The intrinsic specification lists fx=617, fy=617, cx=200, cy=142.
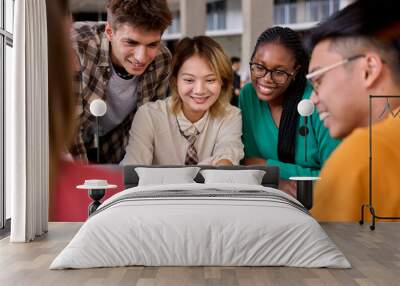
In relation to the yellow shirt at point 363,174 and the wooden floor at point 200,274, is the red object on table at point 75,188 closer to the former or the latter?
the wooden floor at point 200,274

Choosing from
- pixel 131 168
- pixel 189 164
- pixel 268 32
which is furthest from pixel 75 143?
pixel 268 32

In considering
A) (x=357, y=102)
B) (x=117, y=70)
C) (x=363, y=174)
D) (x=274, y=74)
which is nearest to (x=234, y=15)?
(x=274, y=74)

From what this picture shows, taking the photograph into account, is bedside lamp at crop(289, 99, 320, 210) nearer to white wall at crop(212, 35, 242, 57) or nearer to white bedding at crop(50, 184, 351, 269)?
white wall at crop(212, 35, 242, 57)

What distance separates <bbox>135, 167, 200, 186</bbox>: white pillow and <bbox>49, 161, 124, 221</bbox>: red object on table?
442 mm

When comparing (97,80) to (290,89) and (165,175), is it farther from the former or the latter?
(290,89)

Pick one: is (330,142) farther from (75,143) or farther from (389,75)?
(75,143)

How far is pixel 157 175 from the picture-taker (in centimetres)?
689

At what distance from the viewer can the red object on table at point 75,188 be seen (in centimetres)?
728

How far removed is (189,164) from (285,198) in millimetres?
2018

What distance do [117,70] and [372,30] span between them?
294cm

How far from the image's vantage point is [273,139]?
7227 mm

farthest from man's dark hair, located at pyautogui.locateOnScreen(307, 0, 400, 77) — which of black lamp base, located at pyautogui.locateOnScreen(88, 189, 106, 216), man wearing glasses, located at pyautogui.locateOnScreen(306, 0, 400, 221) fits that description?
black lamp base, located at pyautogui.locateOnScreen(88, 189, 106, 216)

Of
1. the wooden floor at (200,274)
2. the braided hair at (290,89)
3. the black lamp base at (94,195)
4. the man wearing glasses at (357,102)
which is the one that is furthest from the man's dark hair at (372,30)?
the black lamp base at (94,195)

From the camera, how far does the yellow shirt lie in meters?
7.11
